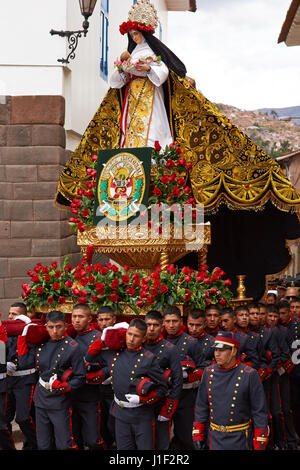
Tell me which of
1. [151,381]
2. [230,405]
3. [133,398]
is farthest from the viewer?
[151,381]

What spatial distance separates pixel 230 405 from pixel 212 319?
242 cm

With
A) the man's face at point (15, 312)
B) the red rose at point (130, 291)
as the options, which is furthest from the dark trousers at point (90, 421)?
the red rose at point (130, 291)

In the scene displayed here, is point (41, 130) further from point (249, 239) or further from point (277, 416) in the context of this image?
point (277, 416)

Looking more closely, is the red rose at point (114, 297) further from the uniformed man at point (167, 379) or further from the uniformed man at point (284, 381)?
the uniformed man at point (284, 381)

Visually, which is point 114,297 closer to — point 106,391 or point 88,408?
point 106,391

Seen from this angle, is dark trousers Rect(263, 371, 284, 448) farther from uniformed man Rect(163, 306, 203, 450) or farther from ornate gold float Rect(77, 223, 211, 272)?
ornate gold float Rect(77, 223, 211, 272)

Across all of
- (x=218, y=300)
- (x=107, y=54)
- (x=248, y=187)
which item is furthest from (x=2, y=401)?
(x=107, y=54)

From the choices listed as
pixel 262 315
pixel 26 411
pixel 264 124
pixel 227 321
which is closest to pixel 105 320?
pixel 26 411

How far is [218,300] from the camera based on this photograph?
8039 millimetres

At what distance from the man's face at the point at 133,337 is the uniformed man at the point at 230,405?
2.58ft

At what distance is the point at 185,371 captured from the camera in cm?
637

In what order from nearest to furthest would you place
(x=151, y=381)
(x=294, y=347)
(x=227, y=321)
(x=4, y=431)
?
(x=151, y=381)
(x=4, y=431)
(x=227, y=321)
(x=294, y=347)

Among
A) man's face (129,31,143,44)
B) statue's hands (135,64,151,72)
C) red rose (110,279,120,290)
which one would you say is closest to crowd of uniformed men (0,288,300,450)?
red rose (110,279,120,290)

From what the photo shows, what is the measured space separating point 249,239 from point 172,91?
2.66m
